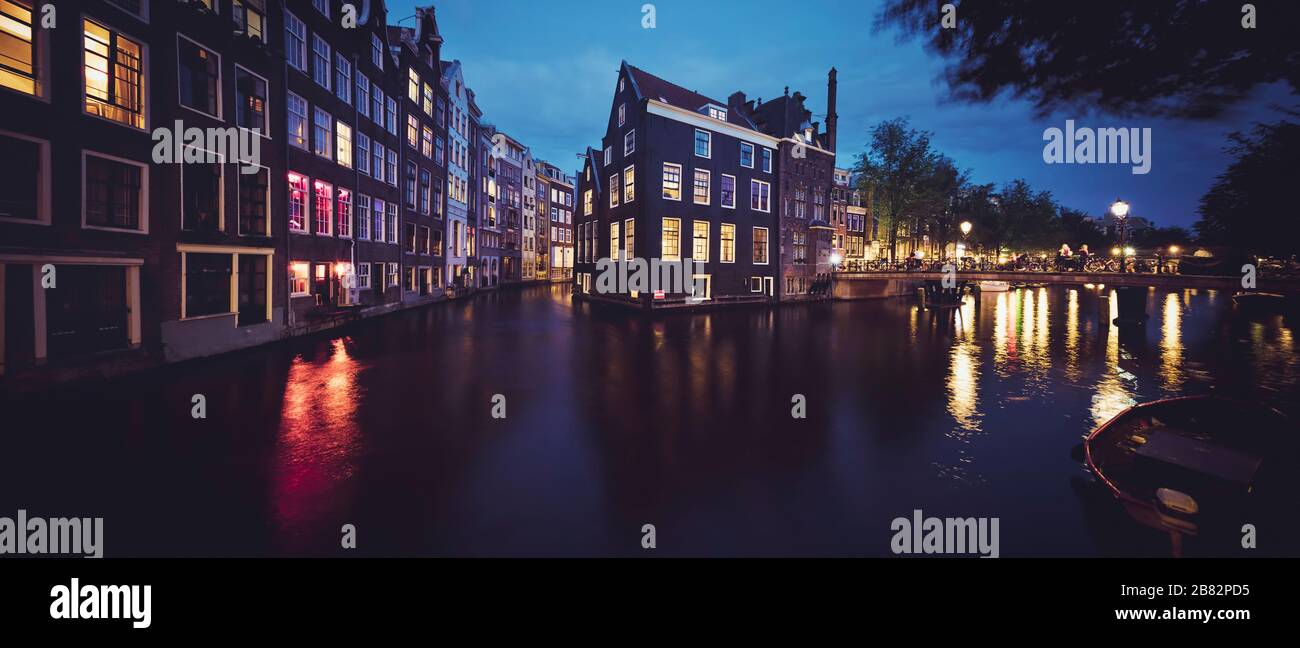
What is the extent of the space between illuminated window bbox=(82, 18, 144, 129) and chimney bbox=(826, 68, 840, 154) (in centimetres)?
4571

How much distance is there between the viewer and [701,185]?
121 feet

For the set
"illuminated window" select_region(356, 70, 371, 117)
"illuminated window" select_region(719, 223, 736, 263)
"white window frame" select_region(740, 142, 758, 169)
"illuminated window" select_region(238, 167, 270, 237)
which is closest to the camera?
"illuminated window" select_region(238, 167, 270, 237)

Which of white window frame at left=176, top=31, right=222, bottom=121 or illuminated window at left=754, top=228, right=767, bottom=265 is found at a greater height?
white window frame at left=176, top=31, right=222, bottom=121

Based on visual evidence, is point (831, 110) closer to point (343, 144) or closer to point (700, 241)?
point (700, 241)

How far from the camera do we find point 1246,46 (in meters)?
2.98

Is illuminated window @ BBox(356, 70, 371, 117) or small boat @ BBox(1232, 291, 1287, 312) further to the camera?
small boat @ BBox(1232, 291, 1287, 312)

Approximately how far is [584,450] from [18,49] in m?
17.0

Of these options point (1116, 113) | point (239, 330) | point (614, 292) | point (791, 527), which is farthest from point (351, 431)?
point (614, 292)

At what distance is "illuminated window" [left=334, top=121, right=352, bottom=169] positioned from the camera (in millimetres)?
23675

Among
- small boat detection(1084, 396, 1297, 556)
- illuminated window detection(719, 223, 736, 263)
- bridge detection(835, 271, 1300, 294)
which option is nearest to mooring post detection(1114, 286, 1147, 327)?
bridge detection(835, 271, 1300, 294)

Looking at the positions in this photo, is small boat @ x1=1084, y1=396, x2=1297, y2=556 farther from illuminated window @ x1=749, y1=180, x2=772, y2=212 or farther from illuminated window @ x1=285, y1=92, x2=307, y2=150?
illuminated window @ x1=749, y1=180, x2=772, y2=212

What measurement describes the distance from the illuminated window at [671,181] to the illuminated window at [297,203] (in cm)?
2210

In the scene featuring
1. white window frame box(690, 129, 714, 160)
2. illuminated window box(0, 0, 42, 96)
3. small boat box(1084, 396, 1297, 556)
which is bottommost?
small boat box(1084, 396, 1297, 556)

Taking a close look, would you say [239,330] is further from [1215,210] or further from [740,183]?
[740,183]
